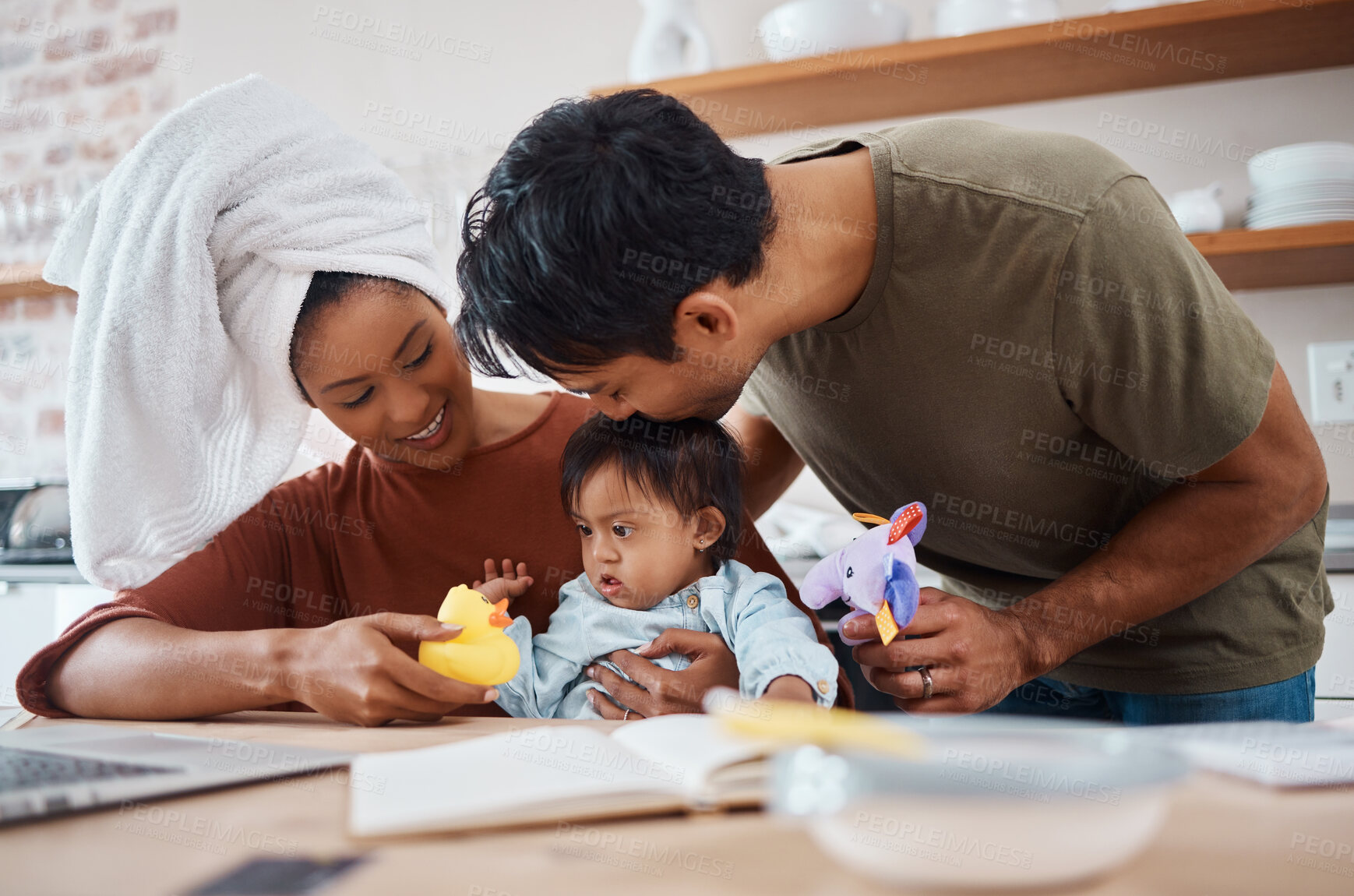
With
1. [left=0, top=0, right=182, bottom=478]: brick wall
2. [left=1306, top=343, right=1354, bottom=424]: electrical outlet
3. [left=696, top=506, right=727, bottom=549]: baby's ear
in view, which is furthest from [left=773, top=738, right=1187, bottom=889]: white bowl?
[left=0, top=0, right=182, bottom=478]: brick wall

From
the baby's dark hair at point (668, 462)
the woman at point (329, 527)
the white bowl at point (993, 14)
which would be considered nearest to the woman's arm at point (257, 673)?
the woman at point (329, 527)

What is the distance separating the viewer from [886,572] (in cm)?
89

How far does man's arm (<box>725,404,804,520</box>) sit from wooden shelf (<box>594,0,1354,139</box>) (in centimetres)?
113

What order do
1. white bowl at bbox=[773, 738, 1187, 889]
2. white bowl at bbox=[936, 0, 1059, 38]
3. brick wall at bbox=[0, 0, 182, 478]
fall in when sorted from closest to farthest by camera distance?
white bowl at bbox=[773, 738, 1187, 889], white bowl at bbox=[936, 0, 1059, 38], brick wall at bbox=[0, 0, 182, 478]

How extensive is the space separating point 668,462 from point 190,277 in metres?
0.67

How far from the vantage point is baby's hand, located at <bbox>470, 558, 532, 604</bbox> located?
1.29 m

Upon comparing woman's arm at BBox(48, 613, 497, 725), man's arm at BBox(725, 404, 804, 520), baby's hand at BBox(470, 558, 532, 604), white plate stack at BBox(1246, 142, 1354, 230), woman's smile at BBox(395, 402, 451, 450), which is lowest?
baby's hand at BBox(470, 558, 532, 604)

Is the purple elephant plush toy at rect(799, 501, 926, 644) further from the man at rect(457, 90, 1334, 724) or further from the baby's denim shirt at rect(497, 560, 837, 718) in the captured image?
the baby's denim shirt at rect(497, 560, 837, 718)

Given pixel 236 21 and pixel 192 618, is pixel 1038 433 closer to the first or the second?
pixel 192 618

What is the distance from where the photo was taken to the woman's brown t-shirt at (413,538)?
4.45ft

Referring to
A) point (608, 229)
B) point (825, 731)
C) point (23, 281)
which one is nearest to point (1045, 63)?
point (608, 229)

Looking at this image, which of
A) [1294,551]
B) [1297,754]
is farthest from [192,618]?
[1294,551]

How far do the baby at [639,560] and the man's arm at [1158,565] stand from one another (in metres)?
0.27

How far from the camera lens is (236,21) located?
9.94 feet
